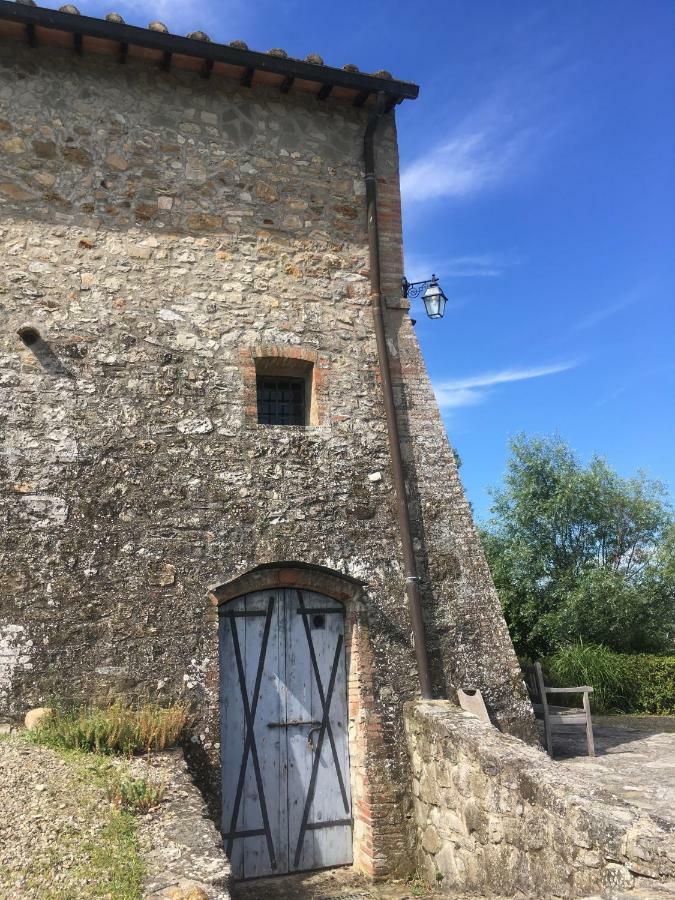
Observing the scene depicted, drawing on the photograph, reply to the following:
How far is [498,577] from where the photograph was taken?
49.3 ft

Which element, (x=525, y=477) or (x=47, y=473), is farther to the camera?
(x=525, y=477)

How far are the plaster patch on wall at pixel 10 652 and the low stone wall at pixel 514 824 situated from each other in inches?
133

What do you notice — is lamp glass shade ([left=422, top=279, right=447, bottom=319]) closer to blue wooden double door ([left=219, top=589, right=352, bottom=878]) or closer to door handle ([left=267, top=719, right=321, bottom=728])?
blue wooden double door ([left=219, top=589, right=352, bottom=878])

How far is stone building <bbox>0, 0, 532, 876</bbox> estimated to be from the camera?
235 inches

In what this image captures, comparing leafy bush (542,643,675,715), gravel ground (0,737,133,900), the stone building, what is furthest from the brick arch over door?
leafy bush (542,643,675,715)

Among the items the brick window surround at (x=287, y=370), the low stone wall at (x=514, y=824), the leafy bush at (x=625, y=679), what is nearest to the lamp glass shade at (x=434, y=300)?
the brick window surround at (x=287, y=370)

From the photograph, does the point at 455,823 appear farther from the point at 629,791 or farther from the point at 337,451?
the point at 337,451

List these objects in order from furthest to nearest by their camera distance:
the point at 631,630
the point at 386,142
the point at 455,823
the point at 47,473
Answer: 1. the point at 631,630
2. the point at 386,142
3. the point at 47,473
4. the point at 455,823

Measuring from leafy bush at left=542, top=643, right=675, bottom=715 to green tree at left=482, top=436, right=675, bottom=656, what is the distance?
128 cm

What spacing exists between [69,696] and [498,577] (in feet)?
36.3

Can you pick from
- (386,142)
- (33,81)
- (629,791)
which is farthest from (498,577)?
(33,81)

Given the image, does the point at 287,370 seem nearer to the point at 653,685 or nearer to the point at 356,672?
the point at 356,672

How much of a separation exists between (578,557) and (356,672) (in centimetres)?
998

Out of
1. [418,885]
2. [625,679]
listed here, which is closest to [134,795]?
[418,885]
